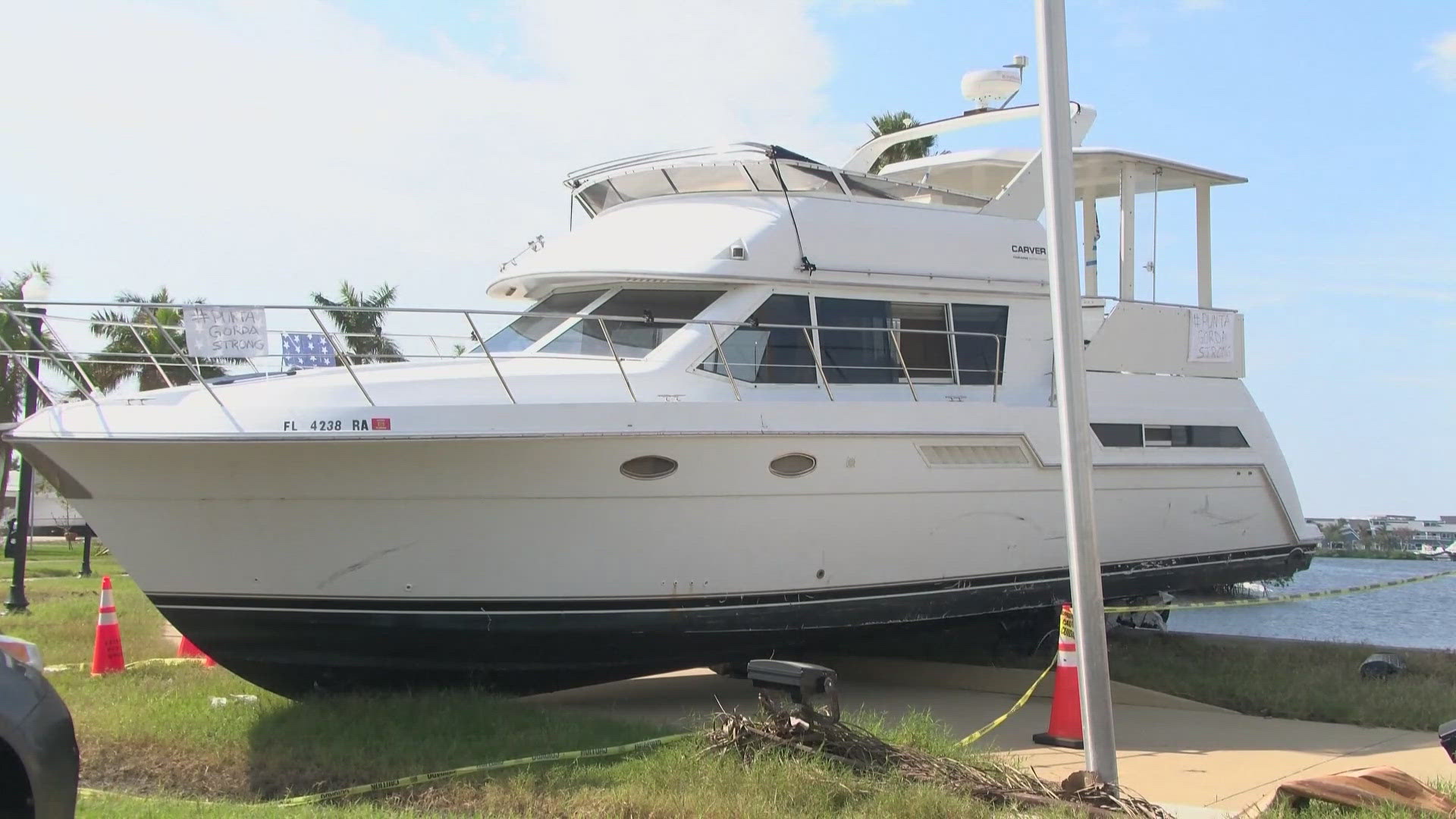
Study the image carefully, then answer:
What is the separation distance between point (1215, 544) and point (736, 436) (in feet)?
17.2

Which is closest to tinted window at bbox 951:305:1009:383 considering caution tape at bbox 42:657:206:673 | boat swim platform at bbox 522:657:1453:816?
boat swim platform at bbox 522:657:1453:816

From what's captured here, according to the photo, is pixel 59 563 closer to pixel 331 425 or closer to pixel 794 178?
pixel 794 178

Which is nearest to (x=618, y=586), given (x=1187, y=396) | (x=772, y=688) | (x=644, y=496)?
(x=644, y=496)

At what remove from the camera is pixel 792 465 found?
25.7ft

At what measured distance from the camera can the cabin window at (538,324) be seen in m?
→ 8.54

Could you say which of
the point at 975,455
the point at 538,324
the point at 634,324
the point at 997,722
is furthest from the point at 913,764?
the point at 538,324

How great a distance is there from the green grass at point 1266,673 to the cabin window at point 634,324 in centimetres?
279

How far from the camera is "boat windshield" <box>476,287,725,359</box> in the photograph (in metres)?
8.14

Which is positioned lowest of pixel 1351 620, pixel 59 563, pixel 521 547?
pixel 1351 620

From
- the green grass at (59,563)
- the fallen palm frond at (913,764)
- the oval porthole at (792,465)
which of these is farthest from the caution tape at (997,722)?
the green grass at (59,563)

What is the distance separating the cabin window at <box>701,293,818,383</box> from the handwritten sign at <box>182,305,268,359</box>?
8.92 ft

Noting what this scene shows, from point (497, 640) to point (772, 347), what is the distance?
2.63 metres

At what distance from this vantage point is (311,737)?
658 cm

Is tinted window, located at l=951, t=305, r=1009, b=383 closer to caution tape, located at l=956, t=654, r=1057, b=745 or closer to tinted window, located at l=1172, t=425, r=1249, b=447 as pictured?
tinted window, located at l=1172, t=425, r=1249, b=447
